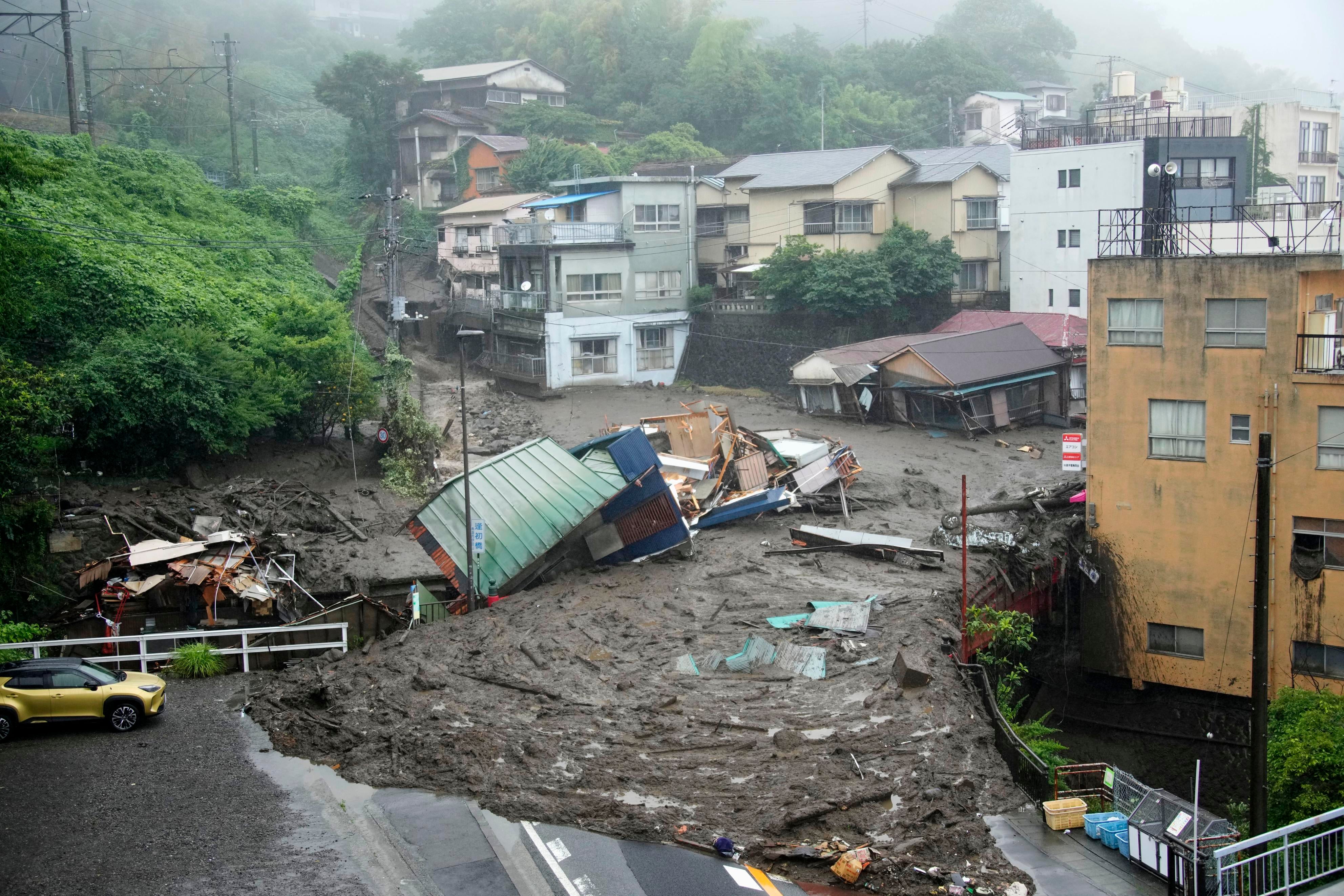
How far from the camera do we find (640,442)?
2377 centimetres

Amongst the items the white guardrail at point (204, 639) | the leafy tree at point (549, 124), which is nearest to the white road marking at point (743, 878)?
the white guardrail at point (204, 639)

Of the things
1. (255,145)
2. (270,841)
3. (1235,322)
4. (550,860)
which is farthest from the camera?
(255,145)

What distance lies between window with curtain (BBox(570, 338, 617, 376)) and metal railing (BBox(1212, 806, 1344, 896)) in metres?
34.8

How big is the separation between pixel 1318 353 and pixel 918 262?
22.0m

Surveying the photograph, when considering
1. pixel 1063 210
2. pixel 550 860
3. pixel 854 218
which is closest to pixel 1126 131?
pixel 1063 210

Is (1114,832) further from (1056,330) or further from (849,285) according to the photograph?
(849,285)

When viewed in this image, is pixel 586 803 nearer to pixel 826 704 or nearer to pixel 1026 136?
pixel 826 704

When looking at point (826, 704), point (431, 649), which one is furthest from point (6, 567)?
point (826, 704)

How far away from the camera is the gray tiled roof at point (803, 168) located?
1751 inches

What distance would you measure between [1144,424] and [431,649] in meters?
15.1

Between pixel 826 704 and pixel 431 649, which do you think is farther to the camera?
pixel 431 649

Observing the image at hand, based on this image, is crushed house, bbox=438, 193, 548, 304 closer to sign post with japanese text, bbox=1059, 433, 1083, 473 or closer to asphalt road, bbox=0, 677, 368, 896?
sign post with japanese text, bbox=1059, 433, 1083, 473

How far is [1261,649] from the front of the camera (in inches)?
444

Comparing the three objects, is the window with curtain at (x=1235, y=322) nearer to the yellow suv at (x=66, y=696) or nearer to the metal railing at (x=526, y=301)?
the yellow suv at (x=66, y=696)
